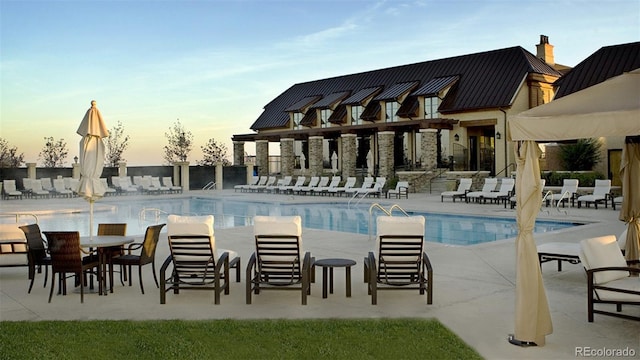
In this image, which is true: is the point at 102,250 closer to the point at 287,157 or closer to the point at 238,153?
the point at 287,157

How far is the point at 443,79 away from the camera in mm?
33750

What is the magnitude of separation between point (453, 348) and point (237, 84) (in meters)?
29.4

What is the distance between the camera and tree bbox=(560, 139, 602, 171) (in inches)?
1014

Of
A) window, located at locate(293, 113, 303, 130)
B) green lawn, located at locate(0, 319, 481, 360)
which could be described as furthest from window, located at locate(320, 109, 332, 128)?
green lawn, located at locate(0, 319, 481, 360)

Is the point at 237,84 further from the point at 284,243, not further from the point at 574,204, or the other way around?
the point at 284,243

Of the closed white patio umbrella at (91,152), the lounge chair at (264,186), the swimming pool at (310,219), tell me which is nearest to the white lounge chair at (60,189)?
the swimming pool at (310,219)

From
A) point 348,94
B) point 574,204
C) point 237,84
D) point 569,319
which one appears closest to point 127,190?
point 237,84

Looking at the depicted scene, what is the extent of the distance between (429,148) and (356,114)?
8.51 meters

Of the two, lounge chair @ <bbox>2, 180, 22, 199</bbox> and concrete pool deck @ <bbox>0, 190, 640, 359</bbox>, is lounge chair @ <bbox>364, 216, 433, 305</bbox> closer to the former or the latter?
concrete pool deck @ <bbox>0, 190, 640, 359</bbox>

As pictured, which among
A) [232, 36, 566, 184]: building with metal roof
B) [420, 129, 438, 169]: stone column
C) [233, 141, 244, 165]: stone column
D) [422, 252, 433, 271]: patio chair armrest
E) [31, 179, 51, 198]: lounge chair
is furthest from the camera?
[233, 141, 244, 165]: stone column

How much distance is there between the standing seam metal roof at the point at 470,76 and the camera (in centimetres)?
3072

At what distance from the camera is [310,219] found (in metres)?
19.2

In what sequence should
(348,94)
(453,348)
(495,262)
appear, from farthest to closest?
(348,94) < (495,262) < (453,348)

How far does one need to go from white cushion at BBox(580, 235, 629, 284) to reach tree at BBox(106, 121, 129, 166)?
44.7m
